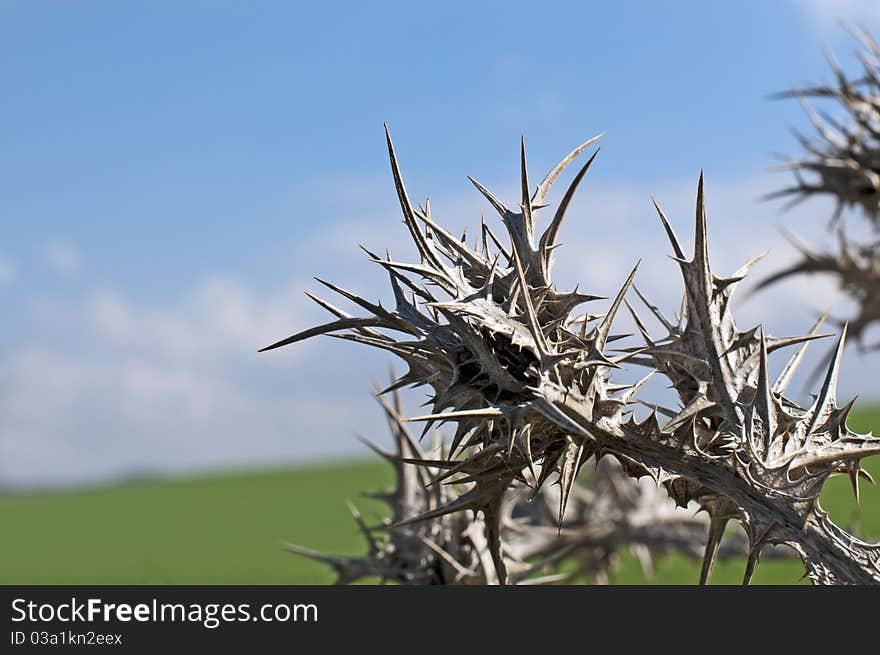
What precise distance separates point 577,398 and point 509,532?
97.2 inches

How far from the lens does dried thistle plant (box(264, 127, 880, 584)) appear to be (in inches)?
85.1

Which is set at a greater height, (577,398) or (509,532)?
(509,532)

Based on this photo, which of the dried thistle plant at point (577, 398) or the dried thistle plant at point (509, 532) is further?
the dried thistle plant at point (509, 532)

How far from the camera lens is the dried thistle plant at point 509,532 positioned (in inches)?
146

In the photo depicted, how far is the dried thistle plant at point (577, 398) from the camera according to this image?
2162 mm

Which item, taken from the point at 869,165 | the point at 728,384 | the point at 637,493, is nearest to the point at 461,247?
the point at 728,384

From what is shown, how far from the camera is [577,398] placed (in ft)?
7.17

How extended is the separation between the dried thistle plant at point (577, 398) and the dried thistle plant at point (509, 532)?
223mm

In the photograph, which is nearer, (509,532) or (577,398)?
(577,398)

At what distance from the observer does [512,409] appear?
2035 mm

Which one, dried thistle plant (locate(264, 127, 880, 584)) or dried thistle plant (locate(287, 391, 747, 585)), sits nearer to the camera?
dried thistle plant (locate(264, 127, 880, 584))

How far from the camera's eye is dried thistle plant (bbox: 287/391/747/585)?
371cm

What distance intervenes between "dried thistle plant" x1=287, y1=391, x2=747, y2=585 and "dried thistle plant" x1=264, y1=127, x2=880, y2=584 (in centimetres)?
22
